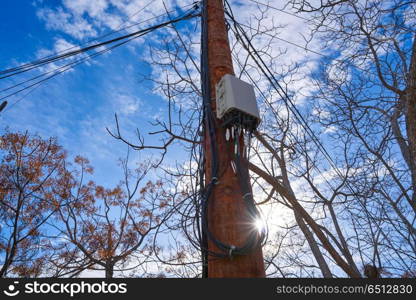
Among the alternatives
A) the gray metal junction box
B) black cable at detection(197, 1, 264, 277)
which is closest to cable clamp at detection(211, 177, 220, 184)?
black cable at detection(197, 1, 264, 277)

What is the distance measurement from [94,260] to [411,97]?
11082 mm

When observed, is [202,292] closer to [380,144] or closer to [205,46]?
[205,46]

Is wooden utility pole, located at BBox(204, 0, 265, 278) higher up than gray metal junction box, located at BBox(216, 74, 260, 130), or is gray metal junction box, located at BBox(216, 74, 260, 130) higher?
gray metal junction box, located at BBox(216, 74, 260, 130)

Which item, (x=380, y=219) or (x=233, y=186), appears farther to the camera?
(x=380, y=219)

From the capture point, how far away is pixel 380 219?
3.57 m

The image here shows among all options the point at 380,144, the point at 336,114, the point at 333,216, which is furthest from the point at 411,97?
the point at 333,216

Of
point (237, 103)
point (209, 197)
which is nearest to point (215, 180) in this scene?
point (209, 197)

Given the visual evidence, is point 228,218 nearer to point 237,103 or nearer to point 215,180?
point 215,180

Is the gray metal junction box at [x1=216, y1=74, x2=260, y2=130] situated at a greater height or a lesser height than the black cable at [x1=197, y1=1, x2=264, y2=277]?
greater

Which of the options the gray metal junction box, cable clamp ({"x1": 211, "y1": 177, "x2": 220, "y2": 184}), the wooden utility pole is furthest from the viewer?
the gray metal junction box

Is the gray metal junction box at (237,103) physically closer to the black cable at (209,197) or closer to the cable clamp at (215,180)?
the black cable at (209,197)

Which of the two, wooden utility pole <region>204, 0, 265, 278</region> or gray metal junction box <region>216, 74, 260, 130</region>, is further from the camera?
gray metal junction box <region>216, 74, 260, 130</region>

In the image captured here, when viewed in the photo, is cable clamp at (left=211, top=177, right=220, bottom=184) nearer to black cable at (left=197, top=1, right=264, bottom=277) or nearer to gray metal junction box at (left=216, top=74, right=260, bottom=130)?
black cable at (left=197, top=1, right=264, bottom=277)

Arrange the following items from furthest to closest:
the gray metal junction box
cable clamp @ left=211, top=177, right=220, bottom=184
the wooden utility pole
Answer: the gray metal junction box
cable clamp @ left=211, top=177, right=220, bottom=184
the wooden utility pole
